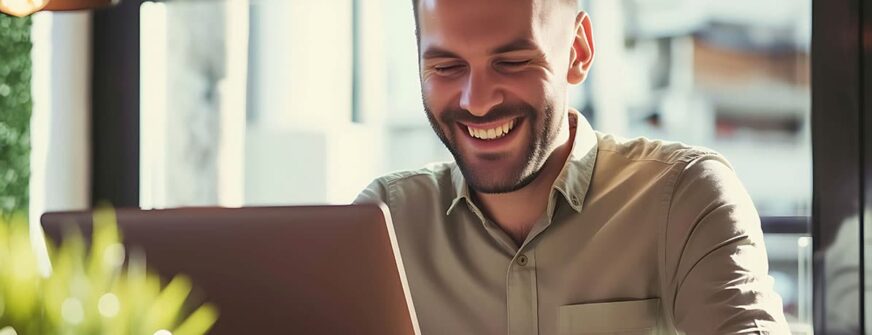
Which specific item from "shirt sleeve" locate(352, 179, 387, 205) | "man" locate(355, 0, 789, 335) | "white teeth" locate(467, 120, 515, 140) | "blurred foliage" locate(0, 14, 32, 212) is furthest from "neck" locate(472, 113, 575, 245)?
"blurred foliage" locate(0, 14, 32, 212)

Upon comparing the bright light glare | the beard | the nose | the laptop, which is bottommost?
the laptop

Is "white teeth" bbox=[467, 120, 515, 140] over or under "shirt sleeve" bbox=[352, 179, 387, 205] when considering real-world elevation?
over

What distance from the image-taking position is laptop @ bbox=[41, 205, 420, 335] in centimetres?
100

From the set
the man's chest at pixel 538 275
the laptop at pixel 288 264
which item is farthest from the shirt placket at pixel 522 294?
the laptop at pixel 288 264

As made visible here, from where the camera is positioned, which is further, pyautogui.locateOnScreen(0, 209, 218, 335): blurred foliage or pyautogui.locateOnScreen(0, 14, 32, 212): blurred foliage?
pyautogui.locateOnScreen(0, 14, 32, 212): blurred foliage

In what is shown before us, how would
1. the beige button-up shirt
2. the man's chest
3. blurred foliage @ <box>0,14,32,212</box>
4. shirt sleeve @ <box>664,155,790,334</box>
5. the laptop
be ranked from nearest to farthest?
the laptop → shirt sleeve @ <box>664,155,790,334</box> → the beige button-up shirt → the man's chest → blurred foliage @ <box>0,14,32,212</box>

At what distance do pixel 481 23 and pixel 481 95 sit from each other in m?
0.12

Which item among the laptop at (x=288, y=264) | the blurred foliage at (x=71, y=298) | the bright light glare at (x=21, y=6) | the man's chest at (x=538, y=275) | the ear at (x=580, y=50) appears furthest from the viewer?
the ear at (x=580, y=50)

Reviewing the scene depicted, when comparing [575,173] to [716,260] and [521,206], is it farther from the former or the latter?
[716,260]

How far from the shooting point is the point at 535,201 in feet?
6.05

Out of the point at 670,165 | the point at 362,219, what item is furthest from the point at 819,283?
the point at 362,219

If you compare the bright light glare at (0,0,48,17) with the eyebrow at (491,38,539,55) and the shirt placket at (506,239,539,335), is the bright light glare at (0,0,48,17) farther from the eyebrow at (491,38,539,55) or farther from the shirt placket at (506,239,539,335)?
the shirt placket at (506,239,539,335)

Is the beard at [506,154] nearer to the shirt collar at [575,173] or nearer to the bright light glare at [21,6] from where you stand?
the shirt collar at [575,173]

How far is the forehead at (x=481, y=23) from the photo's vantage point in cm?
175
